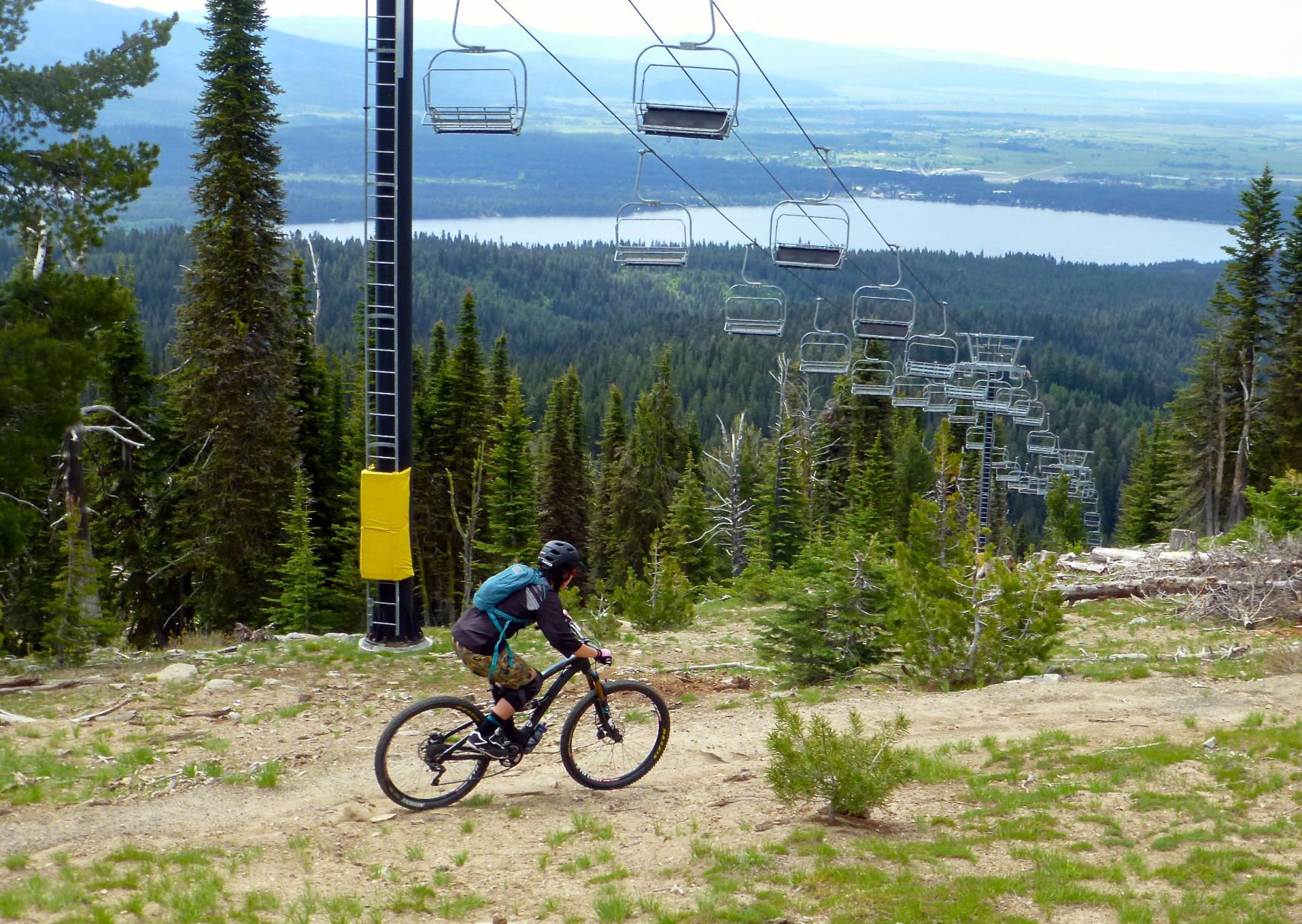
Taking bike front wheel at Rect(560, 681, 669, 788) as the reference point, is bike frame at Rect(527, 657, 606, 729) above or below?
above

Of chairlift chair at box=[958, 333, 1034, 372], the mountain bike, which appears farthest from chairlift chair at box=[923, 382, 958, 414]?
the mountain bike

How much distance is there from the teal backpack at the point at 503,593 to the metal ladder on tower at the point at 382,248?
Result: 7.31 meters

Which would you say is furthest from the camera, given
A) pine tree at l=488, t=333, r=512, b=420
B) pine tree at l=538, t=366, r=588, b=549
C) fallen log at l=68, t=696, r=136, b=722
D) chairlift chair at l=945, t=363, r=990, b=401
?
pine tree at l=538, t=366, r=588, b=549

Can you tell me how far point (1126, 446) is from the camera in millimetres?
133625

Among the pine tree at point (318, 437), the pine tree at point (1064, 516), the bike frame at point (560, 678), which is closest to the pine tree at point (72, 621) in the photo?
the bike frame at point (560, 678)

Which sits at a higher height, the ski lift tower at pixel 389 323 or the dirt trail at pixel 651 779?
the ski lift tower at pixel 389 323

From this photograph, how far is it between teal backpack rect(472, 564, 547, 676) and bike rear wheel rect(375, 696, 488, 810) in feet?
2.01

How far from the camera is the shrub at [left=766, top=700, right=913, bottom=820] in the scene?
325 inches

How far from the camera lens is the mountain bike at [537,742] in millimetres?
8648

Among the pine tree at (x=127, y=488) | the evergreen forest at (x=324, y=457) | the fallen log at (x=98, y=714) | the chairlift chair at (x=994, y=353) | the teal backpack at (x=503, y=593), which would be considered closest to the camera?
the teal backpack at (x=503, y=593)

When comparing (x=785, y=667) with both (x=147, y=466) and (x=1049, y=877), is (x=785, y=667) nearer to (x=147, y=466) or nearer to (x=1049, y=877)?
(x=1049, y=877)

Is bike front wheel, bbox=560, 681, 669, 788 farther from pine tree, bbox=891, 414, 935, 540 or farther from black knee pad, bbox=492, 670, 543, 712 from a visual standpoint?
pine tree, bbox=891, 414, 935, 540

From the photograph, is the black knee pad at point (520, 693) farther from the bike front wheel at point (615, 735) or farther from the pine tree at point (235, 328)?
the pine tree at point (235, 328)

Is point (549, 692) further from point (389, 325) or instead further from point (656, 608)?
point (656, 608)
